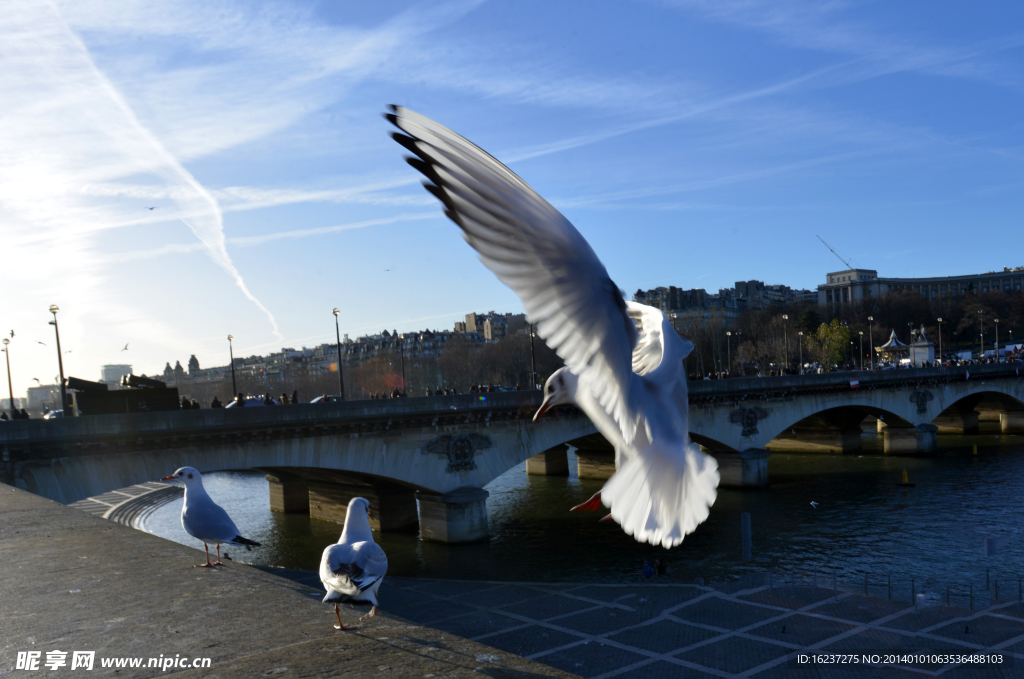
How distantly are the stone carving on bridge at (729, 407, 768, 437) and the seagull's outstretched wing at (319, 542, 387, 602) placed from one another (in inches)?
1224

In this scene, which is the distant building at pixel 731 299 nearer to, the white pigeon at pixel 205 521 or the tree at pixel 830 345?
the tree at pixel 830 345

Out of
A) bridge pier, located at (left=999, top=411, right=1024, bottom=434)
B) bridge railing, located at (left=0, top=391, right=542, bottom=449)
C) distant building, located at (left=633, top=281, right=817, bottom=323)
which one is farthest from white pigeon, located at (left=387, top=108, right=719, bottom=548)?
distant building, located at (left=633, top=281, right=817, bottom=323)

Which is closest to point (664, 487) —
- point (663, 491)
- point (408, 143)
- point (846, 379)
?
point (663, 491)

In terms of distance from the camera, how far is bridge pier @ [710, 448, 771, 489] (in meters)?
34.8

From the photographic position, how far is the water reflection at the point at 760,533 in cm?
2123

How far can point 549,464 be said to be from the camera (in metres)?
42.2

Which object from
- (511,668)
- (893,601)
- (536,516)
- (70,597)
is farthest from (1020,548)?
(70,597)

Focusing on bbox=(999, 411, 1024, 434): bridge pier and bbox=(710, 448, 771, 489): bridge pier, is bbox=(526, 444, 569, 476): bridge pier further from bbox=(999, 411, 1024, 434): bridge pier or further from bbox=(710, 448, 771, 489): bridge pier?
bbox=(999, 411, 1024, 434): bridge pier

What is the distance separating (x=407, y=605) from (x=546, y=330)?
50.6 ft

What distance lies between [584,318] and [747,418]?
3681 cm

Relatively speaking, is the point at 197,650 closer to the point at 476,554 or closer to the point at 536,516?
the point at 476,554

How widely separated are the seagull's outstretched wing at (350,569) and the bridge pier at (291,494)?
26245 mm

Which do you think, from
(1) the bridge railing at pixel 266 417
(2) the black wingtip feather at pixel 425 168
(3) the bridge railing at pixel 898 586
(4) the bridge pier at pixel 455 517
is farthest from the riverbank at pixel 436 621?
(1) the bridge railing at pixel 266 417

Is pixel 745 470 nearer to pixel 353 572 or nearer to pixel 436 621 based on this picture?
pixel 436 621
